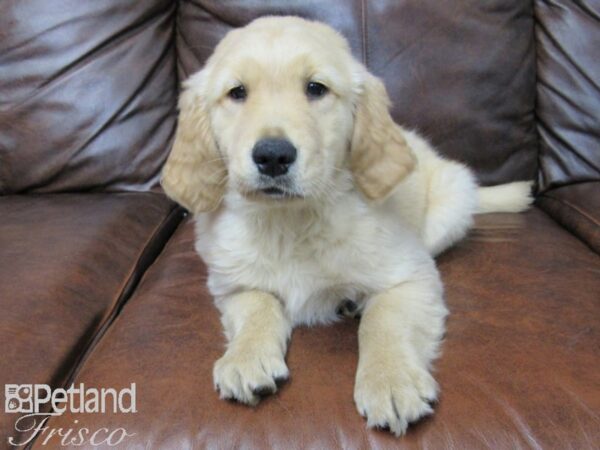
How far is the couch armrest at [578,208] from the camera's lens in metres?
1.67

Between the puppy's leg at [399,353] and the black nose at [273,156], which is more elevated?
the black nose at [273,156]

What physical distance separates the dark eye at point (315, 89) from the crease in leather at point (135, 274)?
73 cm

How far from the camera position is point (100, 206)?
1.96 meters

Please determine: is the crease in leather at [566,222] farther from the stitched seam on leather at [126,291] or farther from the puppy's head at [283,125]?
the stitched seam on leather at [126,291]

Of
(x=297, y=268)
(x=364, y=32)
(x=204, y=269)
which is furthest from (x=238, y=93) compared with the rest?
(x=364, y=32)

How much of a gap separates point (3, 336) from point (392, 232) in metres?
0.90

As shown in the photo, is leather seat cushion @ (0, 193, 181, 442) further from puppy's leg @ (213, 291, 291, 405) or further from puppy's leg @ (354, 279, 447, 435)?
puppy's leg @ (354, 279, 447, 435)

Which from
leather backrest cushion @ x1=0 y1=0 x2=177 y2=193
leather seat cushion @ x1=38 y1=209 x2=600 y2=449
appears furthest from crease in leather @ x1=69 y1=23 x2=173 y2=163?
leather seat cushion @ x1=38 y1=209 x2=600 y2=449

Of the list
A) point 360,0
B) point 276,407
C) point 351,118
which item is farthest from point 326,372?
point 360,0

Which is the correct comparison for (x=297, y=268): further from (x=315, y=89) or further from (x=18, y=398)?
(x=18, y=398)

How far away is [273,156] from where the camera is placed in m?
1.12

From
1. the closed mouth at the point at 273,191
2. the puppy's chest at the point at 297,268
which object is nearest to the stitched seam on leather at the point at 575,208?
the puppy's chest at the point at 297,268

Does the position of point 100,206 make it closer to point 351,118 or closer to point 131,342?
point 131,342

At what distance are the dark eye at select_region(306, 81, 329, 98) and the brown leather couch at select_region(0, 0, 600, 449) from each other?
20.6 inches
